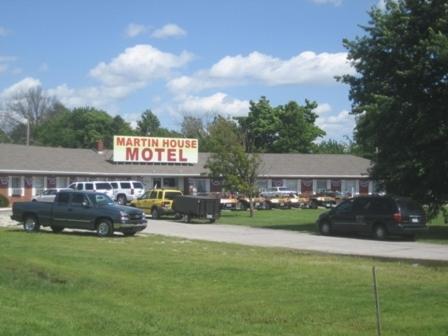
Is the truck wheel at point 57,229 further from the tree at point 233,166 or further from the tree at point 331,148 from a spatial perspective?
the tree at point 331,148

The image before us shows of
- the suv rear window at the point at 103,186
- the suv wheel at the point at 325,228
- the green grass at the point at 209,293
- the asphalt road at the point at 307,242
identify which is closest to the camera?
the green grass at the point at 209,293

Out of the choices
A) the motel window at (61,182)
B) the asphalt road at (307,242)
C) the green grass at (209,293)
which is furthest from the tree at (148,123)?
the green grass at (209,293)

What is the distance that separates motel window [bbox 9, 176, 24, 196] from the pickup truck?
27691 millimetres

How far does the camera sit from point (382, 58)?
31266 mm

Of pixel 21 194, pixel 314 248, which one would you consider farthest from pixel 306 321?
pixel 21 194

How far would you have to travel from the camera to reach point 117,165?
203ft

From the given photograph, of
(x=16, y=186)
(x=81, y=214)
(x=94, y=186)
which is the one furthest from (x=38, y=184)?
(x=81, y=214)

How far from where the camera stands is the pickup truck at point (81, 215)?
26.9 metres

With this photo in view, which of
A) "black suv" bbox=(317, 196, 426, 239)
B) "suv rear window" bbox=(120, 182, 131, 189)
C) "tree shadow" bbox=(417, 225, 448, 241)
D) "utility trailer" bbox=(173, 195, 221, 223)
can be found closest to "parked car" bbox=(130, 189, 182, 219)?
"utility trailer" bbox=(173, 195, 221, 223)

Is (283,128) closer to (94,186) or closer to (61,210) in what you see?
(94,186)

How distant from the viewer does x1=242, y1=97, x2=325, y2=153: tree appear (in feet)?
283

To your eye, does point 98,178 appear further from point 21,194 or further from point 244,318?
point 244,318

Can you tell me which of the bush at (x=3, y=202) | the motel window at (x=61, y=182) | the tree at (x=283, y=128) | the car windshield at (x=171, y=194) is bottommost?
the bush at (x=3, y=202)

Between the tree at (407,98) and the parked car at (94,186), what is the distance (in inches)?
957
